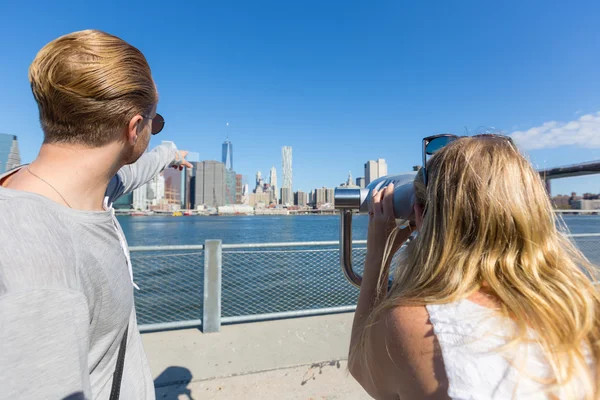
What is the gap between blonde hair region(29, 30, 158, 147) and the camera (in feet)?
2.54

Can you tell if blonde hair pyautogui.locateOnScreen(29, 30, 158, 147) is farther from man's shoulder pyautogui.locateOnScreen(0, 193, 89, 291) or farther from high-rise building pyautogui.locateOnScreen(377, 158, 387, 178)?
high-rise building pyautogui.locateOnScreen(377, 158, 387, 178)

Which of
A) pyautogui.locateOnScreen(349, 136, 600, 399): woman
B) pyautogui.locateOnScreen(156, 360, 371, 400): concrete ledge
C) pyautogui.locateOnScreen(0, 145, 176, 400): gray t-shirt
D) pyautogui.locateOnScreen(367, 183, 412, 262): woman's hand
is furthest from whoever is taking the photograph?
pyautogui.locateOnScreen(156, 360, 371, 400): concrete ledge

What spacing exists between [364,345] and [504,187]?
53 cm

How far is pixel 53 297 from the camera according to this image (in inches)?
23.5

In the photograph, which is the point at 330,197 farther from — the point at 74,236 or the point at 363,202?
the point at 74,236

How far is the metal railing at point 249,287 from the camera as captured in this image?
3449mm

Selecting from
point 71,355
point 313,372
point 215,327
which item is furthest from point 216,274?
point 71,355

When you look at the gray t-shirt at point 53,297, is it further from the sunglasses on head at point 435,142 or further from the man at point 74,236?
the sunglasses on head at point 435,142

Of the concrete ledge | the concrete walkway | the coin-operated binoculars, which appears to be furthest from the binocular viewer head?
the concrete walkway

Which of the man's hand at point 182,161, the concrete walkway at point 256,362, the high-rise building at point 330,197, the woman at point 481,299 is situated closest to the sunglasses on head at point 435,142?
the woman at point 481,299

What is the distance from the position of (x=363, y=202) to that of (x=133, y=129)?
706mm

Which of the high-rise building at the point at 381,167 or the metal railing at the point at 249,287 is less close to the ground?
the high-rise building at the point at 381,167

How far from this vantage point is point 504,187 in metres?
0.83

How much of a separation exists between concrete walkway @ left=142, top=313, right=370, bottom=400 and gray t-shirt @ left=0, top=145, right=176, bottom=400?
1816 millimetres
